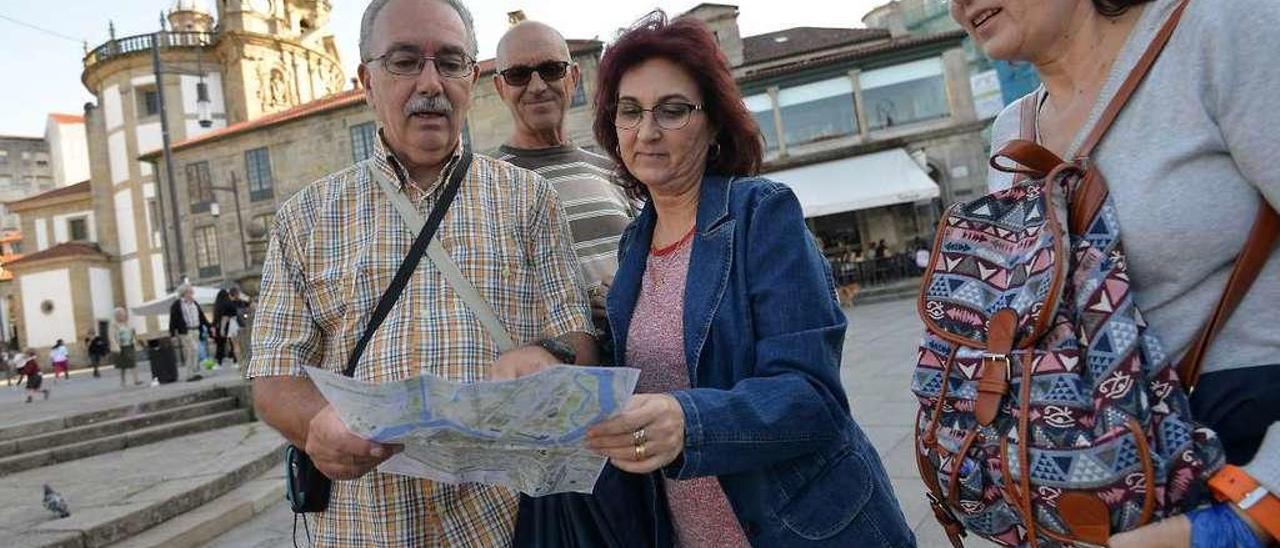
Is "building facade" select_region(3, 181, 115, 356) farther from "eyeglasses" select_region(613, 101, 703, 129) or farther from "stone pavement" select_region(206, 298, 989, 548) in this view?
"eyeglasses" select_region(613, 101, 703, 129)

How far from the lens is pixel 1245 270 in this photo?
3.46 ft

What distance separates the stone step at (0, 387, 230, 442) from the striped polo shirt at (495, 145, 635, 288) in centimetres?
814

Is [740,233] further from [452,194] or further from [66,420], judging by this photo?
[66,420]

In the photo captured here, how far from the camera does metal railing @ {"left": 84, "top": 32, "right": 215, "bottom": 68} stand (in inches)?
1373

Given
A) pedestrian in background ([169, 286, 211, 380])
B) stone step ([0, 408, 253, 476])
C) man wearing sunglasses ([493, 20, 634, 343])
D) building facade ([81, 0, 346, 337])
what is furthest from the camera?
building facade ([81, 0, 346, 337])

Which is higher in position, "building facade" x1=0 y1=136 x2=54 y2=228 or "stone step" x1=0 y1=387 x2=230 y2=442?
"building facade" x1=0 y1=136 x2=54 y2=228

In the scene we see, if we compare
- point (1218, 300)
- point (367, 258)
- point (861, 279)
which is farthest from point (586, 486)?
point (861, 279)

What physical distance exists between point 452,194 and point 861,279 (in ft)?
64.9

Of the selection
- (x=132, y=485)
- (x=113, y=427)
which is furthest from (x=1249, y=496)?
(x=113, y=427)

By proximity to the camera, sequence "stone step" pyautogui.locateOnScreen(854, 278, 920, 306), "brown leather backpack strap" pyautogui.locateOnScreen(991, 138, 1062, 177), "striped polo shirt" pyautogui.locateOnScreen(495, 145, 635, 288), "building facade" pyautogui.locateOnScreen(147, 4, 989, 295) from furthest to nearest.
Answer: "building facade" pyautogui.locateOnScreen(147, 4, 989, 295)
"stone step" pyautogui.locateOnScreen(854, 278, 920, 306)
"striped polo shirt" pyautogui.locateOnScreen(495, 145, 635, 288)
"brown leather backpack strap" pyautogui.locateOnScreen(991, 138, 1062, 177)

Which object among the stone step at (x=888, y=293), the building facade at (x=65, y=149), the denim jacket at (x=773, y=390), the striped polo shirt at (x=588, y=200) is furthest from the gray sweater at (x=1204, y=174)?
the building facade at (x=65, y=149)

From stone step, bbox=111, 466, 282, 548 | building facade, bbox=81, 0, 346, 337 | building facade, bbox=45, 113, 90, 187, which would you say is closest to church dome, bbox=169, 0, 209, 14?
building facade, bbox=81, 0, 346, 337

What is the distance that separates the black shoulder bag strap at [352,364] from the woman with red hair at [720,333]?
456 millimetres

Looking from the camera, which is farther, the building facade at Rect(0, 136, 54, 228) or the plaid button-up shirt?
the building facade at Rect(0, 136, 54, 228)
